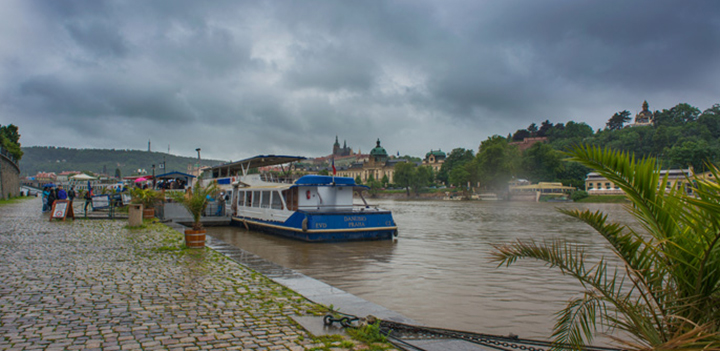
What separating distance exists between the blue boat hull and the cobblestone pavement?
300 inches

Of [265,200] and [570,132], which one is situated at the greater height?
[570,132]

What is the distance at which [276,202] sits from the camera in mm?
23375

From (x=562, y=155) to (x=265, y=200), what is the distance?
64.7 metres

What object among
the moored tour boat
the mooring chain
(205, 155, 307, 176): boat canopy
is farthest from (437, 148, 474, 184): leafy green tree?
the mooring chain

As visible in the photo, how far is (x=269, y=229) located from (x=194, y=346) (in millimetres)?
18726

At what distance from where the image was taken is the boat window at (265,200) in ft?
80.0

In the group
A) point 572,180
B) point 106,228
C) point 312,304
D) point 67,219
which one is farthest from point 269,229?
point 572,180

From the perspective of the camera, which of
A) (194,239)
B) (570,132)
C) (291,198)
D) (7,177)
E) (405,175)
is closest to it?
(194,239)

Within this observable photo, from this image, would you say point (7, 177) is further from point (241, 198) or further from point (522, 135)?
point (522, 135)

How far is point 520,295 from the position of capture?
10.3 metres

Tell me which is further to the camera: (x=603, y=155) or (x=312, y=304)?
(x=312, y=304)

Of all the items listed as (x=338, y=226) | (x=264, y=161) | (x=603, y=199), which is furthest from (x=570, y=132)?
(x=338, y=226)

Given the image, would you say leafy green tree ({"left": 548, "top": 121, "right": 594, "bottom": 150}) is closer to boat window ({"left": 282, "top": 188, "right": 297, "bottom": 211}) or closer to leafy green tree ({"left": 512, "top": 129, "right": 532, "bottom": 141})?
leafy green tree ({"left": 512, "top": 129, "right": 532, "bottom": 141})

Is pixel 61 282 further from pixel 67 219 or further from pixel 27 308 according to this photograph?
pixel 67 219
